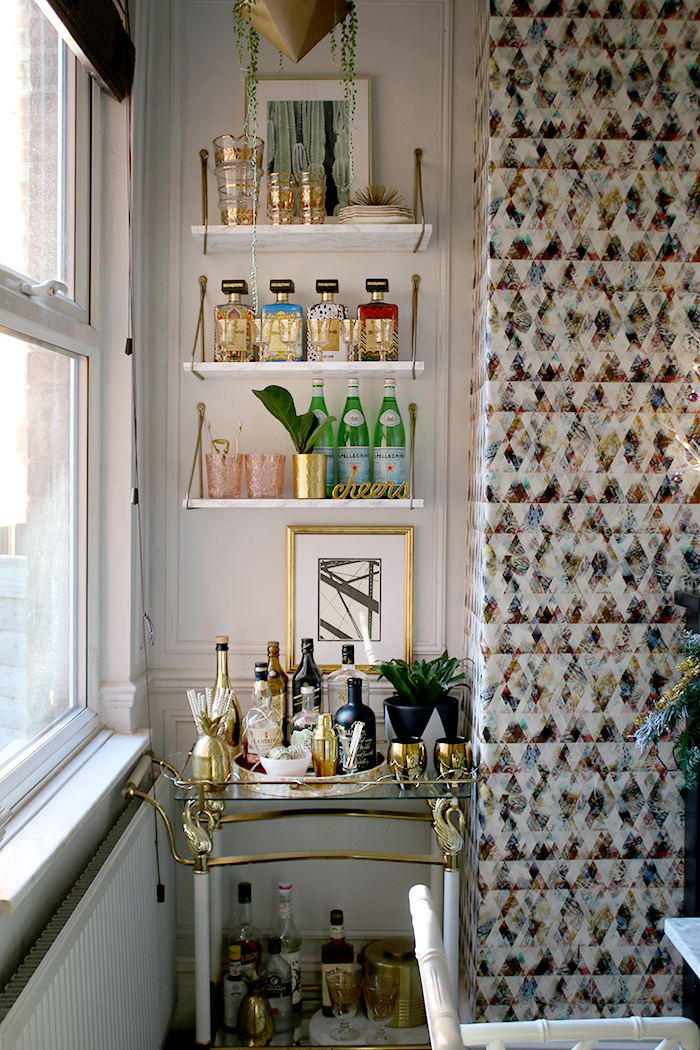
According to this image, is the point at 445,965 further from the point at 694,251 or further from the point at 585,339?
the point at 694,251

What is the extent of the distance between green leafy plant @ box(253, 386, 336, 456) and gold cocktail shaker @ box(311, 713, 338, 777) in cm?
70

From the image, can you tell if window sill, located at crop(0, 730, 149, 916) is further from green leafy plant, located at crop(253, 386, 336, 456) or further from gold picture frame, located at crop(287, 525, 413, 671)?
green leafy plant, located at crop(253, 386, 336, 456)

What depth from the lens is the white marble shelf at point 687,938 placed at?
4.21ft

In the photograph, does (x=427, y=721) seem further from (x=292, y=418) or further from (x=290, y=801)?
(x=292, y=418)

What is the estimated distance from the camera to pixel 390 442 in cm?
228

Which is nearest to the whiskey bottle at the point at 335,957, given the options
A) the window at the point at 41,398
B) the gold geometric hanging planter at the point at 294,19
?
the window at the point at 41,398

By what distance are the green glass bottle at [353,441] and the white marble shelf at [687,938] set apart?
4.12 ft

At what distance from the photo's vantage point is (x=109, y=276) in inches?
84.0

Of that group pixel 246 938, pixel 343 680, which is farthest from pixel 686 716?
pixel 246 938

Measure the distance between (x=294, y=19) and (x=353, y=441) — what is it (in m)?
1.05

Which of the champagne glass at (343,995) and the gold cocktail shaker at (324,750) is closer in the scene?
the gold cocktail shaker at (324,750)

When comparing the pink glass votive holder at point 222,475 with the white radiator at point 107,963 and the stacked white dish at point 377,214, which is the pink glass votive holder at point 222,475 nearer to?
the stacked white dish at point 377,214

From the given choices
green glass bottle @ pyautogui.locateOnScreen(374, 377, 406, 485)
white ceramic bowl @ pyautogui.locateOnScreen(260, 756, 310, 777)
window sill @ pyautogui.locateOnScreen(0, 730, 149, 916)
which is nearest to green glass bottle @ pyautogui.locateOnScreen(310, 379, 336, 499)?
green glass bottle @ pyautogui.locateOnScreen(374, 377, 406, 485)

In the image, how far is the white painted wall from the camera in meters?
2.31
